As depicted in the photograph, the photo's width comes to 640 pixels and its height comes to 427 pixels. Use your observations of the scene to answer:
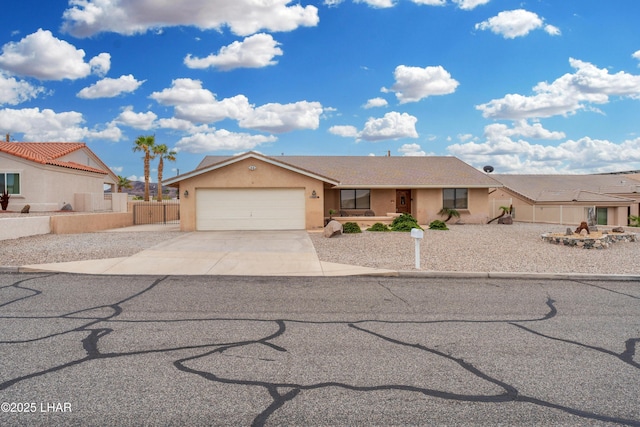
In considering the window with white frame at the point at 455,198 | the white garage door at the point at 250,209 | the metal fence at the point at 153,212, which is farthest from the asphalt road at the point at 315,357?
the metal fence at the point at 153,212

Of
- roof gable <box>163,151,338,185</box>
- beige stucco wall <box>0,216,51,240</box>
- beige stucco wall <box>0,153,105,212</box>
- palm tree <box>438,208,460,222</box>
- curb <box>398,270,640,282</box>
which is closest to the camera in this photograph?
curb <box>398,270,640,282</box>

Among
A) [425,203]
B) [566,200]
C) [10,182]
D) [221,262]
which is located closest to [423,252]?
[221,262]

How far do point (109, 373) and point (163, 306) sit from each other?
3.19 metres

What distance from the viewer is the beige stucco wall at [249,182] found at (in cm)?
2209

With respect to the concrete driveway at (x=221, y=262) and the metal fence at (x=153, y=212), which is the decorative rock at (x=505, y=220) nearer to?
the concrete driveway at (x=221, y=262)

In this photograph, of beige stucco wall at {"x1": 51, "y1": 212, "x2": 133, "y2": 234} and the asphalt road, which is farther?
beige stucco wall at {"x1": 51, "y1": 212, "x2": 133, "y2": 234}

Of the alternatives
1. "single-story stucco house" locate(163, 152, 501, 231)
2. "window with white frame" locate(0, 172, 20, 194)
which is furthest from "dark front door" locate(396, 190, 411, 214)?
"window with white frame" locate(0, 172, 20, 194)

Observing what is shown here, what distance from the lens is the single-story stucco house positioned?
22188 mm

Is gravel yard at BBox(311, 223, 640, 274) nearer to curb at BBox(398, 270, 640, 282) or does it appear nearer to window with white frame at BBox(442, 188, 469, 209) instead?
curb at BBox(398, 270, 640, 282)

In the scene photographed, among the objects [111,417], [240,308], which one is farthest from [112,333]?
[111,417]

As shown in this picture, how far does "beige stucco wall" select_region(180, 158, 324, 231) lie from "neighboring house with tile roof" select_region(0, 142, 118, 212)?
10783 millimetres

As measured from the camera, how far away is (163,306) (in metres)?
8.11

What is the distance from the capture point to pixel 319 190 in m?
22.8

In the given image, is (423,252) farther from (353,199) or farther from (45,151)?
(45,151)
